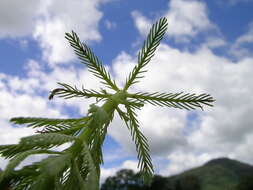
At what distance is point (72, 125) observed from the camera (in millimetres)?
1261

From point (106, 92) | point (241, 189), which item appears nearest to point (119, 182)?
point (241, 189)

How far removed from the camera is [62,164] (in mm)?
850

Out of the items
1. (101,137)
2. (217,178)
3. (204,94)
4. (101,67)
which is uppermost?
(217,178)

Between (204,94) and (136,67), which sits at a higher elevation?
(136,67)

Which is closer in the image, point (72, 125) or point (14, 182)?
point (14, 182)

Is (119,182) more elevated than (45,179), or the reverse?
(119,182)

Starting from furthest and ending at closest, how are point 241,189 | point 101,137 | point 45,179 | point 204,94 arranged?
point 241,189, point 204,94, point 101,137, point 45,179

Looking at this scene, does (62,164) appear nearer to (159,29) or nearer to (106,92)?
(106,92)

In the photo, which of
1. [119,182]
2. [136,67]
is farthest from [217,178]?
[136,67]

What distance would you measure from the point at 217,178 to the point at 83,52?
206 m

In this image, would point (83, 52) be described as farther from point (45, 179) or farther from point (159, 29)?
point (45, 179)

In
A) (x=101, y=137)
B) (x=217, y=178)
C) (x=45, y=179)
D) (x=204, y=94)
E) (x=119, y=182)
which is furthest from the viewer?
(x=217, y=178)

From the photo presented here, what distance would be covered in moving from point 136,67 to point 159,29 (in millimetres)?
209

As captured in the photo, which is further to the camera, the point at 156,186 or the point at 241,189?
the point at 156,186
